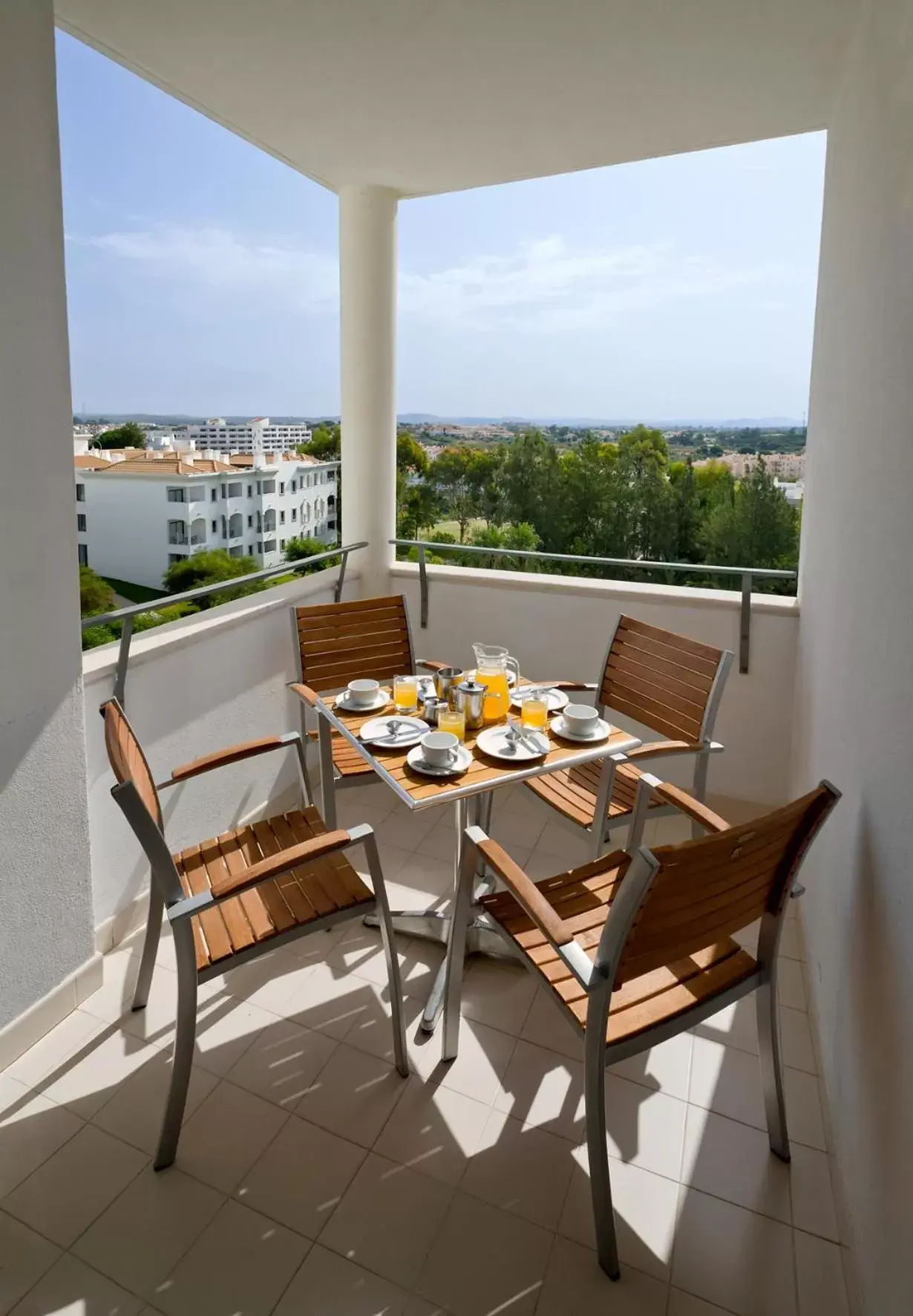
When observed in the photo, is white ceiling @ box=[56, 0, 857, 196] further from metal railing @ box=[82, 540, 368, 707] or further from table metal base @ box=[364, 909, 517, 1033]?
table metal base @ box=[364, 909, 517, 1033]

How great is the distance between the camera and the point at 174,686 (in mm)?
2051

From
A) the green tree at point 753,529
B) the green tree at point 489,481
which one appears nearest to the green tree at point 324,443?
the green tree at point 489,481

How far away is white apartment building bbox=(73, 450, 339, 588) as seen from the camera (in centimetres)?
185

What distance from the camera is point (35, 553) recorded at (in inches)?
56.6

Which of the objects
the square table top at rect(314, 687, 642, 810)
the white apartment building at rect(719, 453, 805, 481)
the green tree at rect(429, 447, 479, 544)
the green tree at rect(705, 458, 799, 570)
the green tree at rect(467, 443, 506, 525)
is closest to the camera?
the square table top at rect(314, 687, 642, 810)

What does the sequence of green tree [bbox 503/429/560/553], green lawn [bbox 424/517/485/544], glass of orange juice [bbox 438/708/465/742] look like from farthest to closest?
1. green tree [bbox 503/429/560/553]
2. green lawn [bbox 424/517/485/544]
3. glass of orange juice [bbox 438/708/465/742]

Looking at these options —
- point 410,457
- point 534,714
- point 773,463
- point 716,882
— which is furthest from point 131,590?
point 773,463

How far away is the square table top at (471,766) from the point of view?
1.43 m

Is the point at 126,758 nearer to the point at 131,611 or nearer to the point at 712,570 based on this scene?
the point at 131,611

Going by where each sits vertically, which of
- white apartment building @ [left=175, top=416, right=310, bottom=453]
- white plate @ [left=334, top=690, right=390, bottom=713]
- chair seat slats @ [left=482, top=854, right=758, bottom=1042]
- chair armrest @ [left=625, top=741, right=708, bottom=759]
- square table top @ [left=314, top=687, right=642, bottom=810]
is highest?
white apartment building @ [left=175, top=416, right=310, bottom=453]

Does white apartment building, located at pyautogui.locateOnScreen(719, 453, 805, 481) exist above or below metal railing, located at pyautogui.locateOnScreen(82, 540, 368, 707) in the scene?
above

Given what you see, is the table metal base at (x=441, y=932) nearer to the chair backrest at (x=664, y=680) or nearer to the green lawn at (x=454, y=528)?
the chair backrest at (x=664, y=680)

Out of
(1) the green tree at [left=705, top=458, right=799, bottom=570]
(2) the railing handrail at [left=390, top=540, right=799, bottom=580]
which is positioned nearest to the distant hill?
(1) the green tree at [left=705, top=458, right=799, bottom=570]

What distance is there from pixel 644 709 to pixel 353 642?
98 centimetres
